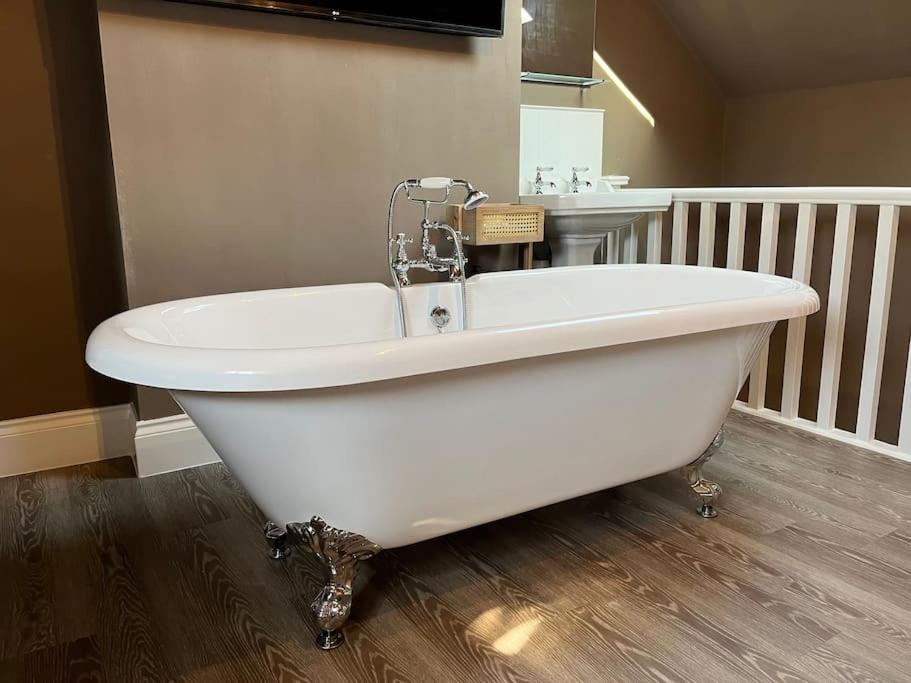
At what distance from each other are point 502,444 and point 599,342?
11.9 inches

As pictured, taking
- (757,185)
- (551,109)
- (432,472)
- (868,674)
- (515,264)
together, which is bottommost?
(868,674)

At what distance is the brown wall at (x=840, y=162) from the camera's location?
10.8 feet

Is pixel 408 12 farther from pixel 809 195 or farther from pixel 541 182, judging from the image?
pixel 809 195

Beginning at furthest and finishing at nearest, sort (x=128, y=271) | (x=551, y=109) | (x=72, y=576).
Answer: (x=551, y=109) → (x=128, y=271) → (x=72, y=576)

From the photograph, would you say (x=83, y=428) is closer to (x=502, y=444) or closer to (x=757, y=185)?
(x=502, y=444)

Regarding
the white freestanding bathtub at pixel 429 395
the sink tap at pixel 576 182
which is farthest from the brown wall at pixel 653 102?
the white freestanding bathtub at pixel 429 395

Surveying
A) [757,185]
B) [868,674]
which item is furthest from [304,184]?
[757,185]

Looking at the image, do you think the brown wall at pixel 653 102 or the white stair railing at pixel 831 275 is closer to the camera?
the white stair railing at pixel 831 275

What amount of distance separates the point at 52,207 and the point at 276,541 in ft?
4.40

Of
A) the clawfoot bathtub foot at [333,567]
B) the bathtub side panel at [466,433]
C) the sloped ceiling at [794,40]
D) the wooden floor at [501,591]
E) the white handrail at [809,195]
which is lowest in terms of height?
the wooden floor at [501,591]

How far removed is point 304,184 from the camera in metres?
2.40

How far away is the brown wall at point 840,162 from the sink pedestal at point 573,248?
960 millimetres

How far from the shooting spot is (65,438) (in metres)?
2.40

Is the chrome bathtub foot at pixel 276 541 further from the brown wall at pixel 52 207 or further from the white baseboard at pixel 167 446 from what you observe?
the brown wall at pixel 52 207
